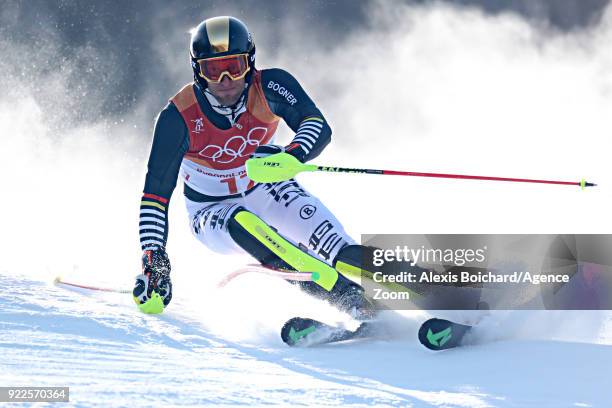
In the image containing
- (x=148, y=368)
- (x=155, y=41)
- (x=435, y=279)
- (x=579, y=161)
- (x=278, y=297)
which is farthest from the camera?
(x=155, y=41)

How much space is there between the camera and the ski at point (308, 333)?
145 inches

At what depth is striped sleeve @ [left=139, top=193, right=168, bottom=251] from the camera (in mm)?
4305

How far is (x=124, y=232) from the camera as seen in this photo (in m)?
7.66

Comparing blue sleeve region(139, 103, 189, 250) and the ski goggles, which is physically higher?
the ski goggles

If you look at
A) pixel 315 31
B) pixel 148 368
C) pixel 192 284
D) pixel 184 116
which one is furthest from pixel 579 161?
pixel 148 368

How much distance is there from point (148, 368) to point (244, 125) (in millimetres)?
1808

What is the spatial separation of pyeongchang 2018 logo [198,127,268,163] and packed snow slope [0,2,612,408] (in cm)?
58

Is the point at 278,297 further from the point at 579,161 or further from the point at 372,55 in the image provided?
the point at 372,55

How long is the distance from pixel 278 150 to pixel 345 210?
472 centimetres

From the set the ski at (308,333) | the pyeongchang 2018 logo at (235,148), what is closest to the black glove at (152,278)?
the pyeongchang 2018 logo at (235,148)

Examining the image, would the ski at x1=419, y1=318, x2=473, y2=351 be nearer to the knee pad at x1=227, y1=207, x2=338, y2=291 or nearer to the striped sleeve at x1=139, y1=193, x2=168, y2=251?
the knee pad at x1=227, y1=207, x2=338, y2=291

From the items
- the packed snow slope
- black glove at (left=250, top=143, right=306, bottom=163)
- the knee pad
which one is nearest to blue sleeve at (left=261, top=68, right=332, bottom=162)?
black glove at (left=250, top=143, right=306, bottom=163)

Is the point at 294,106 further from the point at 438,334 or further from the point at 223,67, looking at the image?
the point at 438,334

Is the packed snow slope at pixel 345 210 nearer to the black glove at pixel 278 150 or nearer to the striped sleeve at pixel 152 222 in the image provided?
the striped sleeve at pixel 152 222
